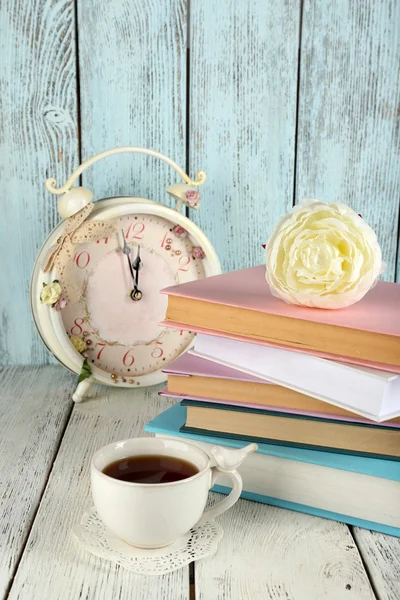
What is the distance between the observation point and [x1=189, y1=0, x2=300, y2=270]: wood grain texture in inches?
46.9

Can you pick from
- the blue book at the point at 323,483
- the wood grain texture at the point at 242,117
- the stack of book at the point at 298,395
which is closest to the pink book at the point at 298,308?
the stack of book at the point at 298,395

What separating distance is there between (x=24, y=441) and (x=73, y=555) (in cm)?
30

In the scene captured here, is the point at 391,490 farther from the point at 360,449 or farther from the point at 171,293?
the point at 171,293

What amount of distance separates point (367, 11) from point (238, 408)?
2.58ft

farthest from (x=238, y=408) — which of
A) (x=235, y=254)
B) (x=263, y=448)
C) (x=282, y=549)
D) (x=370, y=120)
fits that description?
(x=370, y=120)

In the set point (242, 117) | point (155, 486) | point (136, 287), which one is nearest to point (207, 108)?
point (242, 117)

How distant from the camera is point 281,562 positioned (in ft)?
2.13

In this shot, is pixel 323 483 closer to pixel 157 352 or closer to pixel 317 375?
pixel 317 375

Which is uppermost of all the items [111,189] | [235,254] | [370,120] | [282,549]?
[370,120]

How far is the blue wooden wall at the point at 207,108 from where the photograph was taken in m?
1.17

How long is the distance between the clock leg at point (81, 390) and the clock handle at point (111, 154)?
0.29 meters

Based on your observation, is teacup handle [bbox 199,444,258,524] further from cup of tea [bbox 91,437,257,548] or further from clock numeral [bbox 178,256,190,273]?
clock numeral [bbox 178,256,190,273]

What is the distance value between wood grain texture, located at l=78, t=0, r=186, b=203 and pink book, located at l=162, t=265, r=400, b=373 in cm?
41

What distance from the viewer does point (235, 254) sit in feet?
4.13
